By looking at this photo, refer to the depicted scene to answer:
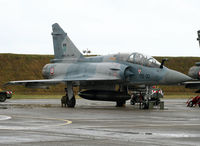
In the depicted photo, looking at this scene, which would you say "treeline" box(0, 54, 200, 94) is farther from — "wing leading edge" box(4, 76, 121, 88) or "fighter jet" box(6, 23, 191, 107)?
"wing leading edge" box(4, 76, 121, 88)

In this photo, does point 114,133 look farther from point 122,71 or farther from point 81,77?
point 81,77

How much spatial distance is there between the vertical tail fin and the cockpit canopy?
5.25 m

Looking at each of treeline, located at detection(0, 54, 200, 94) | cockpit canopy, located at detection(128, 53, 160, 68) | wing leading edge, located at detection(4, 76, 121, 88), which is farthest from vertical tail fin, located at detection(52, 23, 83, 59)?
treeline, located at detection(0, 54, 200, 94)

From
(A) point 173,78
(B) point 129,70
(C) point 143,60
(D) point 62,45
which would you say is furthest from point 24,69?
(A) point 173,78

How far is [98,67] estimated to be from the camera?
2792 cm

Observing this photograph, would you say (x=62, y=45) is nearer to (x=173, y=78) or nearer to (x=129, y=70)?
(x=129, y=70)

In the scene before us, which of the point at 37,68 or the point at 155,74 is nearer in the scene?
the point at 155,74

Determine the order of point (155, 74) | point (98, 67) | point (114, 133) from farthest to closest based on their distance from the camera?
1. point (98, 67)
2. point (155, 74)
3. point (114, 133)

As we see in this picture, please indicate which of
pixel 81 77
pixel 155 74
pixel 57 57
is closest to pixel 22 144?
pixel 155 74

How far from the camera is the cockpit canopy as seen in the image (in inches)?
1029

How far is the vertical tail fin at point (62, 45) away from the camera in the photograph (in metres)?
31.0

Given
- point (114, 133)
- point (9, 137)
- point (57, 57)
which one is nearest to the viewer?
point (9, 137)

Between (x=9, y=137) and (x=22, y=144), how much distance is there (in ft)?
4.24

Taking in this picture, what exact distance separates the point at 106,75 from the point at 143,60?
2.41 meters
